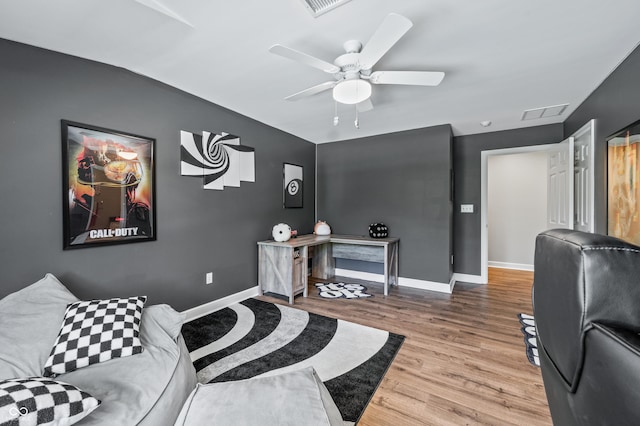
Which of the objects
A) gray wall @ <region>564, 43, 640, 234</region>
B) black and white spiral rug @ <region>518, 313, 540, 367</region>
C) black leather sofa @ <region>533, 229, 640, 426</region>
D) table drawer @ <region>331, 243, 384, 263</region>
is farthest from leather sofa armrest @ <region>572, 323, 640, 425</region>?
table drawer @ <region>331, 243, 384, 263</region>

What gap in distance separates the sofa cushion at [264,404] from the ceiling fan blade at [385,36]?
Result: 1.69 metres

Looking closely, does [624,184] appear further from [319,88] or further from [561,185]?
[319,88]

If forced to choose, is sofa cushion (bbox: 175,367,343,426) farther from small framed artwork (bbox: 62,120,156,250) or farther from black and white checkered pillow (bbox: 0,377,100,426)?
small framed artwork (bbox: 62,120,156,250)

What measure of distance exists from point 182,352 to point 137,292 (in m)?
1.13

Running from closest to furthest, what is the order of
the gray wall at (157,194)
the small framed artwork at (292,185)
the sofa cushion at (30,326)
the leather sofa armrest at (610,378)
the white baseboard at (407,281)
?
the leather sofa armrest at (610,378)
the sofa cushion at (30,326)
the gray wall at (157,194)
the white baseboard at (407,281)
the small framed artwork at (292,185)

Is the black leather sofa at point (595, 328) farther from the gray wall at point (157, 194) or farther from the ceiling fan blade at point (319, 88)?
the gray wall at point (157, 194)

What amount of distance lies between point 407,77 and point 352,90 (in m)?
0.41

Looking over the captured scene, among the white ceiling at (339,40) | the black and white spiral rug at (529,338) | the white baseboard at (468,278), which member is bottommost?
the black and white spiral rug at (529,338)

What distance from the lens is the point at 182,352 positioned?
5.23 ft

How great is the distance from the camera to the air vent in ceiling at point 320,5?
1.49m

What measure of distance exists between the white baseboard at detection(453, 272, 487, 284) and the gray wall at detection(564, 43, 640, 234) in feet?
6.01

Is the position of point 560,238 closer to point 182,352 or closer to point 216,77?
point 182,352

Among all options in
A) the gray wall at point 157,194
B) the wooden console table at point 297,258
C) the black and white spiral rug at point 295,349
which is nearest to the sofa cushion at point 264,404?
the black and white spiral rug at point 295,349

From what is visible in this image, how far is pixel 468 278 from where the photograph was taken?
418cm
